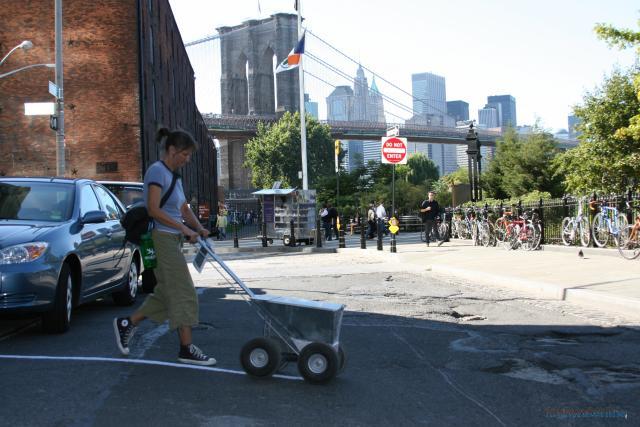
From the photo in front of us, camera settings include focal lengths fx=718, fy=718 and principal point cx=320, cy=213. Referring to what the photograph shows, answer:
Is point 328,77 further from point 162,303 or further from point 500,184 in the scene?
point 162,303

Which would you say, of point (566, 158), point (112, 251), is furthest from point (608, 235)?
point (566, 158)

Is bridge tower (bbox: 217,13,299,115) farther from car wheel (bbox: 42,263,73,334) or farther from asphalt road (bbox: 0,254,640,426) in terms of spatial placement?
car wheel (bbox: 42,263,73,334)

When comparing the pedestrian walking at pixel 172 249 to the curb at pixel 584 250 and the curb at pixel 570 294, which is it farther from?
the curb at pixel 584 250

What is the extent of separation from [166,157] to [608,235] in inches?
469

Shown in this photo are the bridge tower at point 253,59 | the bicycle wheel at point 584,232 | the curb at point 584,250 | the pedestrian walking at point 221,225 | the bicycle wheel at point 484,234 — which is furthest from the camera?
the bridge tower at point 253,59

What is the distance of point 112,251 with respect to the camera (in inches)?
319

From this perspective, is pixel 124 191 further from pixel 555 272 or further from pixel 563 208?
pixel 563 208

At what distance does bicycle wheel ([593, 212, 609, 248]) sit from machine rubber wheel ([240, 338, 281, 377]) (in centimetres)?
1179

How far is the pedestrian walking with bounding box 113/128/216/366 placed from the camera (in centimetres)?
502

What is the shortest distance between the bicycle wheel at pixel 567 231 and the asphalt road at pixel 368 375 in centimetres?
887

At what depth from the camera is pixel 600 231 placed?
15.0 m

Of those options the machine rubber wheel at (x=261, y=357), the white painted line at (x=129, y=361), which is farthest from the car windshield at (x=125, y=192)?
the machine rubber wheel at (x=261, y=357)

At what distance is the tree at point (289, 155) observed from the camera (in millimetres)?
81875

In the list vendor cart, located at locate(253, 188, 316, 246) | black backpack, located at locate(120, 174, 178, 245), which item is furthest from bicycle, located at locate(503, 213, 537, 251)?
black backpack, located at locate(120, 174, 178, 245)
